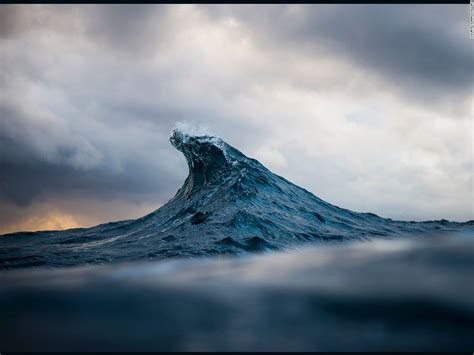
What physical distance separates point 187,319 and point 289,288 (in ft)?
5.10

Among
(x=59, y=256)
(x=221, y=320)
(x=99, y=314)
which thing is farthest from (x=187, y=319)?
(x=59, y=256)

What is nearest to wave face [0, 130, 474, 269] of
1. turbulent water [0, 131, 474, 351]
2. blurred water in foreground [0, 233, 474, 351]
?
turbulent water [0, 131, 474, 351]

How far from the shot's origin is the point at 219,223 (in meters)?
16.5

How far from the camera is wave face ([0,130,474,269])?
13969mm

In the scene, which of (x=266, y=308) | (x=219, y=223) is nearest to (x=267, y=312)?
(x=266, y=308)

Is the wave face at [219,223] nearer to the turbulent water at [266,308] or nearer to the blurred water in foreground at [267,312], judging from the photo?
the turbulent water at [266,308]

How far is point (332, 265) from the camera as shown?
6.98m

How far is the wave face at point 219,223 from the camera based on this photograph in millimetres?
13969

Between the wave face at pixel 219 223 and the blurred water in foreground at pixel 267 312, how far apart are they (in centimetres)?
578

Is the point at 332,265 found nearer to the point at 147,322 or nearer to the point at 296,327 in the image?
the point at 296,327

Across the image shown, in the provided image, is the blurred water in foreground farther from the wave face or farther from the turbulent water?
the wave face

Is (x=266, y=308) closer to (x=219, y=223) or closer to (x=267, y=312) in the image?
(x=267, y=312)

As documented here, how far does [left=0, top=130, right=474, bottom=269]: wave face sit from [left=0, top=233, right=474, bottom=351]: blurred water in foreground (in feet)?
19.0

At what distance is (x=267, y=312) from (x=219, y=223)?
39.3ft
